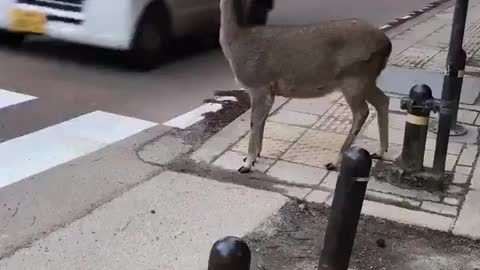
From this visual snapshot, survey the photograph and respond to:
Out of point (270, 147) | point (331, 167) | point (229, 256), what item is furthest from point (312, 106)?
point (229, 256)

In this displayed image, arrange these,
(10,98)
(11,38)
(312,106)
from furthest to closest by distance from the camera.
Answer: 1. (11,38)
2. (312,106)
3. (10,98)

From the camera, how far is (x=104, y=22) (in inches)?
340

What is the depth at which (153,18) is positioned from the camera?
30.1 feet

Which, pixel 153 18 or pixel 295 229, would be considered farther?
pixel 153 18

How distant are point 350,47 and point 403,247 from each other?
5.77 ft

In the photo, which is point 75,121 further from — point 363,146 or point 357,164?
point 357,164

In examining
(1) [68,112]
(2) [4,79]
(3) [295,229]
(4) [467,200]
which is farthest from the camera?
(2) [4,79]

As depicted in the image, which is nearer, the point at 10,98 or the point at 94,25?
the point at 10,98

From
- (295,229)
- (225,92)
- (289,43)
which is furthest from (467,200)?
(225,92)

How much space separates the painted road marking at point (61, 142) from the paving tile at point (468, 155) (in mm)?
2775

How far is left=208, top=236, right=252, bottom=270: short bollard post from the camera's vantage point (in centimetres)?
262

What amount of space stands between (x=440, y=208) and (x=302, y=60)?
1.55 meters

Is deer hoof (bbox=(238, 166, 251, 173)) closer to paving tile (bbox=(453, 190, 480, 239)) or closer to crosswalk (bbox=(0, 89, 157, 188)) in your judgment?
crosswalk (bbox=(0, 89, 157, 188))

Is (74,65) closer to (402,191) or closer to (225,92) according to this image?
(225,92)
